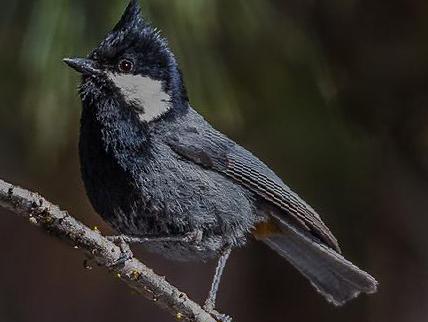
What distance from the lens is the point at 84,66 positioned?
2113mm

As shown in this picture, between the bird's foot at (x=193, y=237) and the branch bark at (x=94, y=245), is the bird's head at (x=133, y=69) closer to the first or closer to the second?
the bird's foot at (x=193, y=237)

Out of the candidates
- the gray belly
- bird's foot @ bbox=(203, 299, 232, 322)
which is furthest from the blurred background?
bird's foot @ bbox=(203, 299, 232, 322)

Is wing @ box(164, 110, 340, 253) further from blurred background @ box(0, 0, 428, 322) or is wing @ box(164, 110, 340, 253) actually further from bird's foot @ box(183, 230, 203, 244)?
blurred background @ box(0, 0, 428, 322)

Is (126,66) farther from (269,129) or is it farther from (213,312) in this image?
(269,129)

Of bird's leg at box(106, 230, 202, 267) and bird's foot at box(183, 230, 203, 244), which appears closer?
bird's leg at box(106, 230, 202, 267)

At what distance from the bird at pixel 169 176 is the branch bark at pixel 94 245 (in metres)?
0.09

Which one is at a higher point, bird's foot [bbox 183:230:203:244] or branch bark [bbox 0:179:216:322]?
bird's foot [bbox 183:230:203:244]

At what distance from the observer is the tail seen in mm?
2326

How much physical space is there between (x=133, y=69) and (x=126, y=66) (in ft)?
0.06

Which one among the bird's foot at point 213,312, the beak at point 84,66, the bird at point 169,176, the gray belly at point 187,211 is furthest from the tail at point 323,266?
the beak at point 84,66

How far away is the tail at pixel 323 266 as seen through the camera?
233 cm

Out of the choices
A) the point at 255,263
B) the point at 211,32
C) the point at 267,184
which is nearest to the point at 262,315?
the point at 255,263

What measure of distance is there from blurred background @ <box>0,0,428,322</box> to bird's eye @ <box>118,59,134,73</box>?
258 mm

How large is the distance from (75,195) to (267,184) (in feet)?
5.29
